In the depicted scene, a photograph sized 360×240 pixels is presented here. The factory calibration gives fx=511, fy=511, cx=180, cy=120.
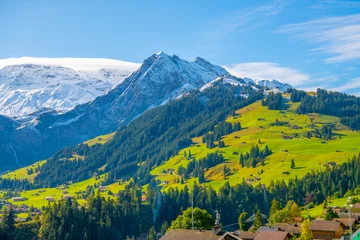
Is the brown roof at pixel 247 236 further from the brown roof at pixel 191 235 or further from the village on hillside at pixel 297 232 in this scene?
the brown roof at pixel 191 235

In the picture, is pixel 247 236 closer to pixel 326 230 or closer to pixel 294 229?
pixel 294 229

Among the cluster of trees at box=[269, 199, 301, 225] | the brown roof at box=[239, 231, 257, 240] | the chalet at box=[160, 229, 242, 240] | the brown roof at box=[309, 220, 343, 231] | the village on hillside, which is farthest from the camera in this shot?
the cluster of trees at box=[269, 199, 301, 225]

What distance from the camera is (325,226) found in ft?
404

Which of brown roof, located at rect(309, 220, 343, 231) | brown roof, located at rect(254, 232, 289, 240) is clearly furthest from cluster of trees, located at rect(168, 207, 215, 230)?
brown roof, located at rect(309, 220, 343, 231)

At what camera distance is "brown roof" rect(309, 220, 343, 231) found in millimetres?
121812

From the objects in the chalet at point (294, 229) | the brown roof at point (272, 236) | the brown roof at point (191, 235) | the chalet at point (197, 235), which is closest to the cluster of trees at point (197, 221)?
the chalet at point (294, 229)

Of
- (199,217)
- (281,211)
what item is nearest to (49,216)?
(199,217)

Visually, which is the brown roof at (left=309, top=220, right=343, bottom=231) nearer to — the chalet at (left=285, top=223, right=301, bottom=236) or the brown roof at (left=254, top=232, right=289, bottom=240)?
the chalet at (left=285, top=223, right=301, bottom=236)

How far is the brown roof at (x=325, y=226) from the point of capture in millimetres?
121812

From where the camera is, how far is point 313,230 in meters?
123

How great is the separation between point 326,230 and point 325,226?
1588 millimetres

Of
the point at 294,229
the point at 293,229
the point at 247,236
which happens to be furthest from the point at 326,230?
the point at 247,236

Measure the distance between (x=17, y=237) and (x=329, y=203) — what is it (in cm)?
11630

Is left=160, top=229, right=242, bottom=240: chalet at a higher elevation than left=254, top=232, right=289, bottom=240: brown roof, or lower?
higher
